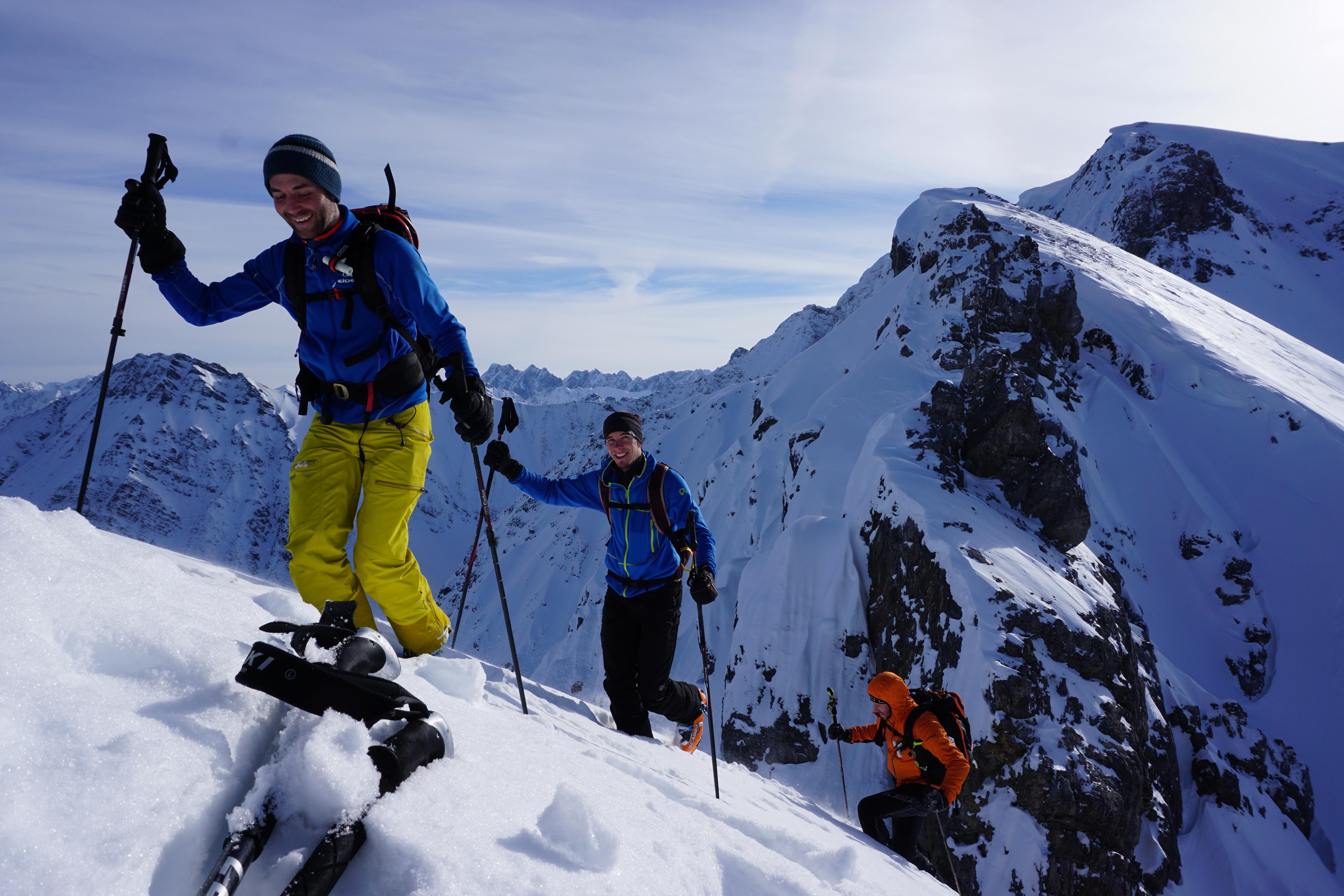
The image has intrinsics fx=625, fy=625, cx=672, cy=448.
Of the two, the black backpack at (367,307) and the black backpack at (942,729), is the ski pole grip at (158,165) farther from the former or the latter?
the black backpack at (942,729)

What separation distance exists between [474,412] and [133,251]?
218 cm

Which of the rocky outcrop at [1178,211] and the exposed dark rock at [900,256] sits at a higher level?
the rocky outcrop at [1178,211]

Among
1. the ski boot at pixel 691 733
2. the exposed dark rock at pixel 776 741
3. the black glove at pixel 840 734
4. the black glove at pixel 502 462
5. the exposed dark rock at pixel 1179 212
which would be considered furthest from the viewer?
the exposed dark rock at pixel 1179 212

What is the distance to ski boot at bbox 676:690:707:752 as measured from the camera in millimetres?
6344

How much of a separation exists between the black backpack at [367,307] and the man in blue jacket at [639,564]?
5.64ft

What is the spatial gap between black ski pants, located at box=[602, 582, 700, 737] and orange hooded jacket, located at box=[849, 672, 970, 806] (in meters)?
2.76

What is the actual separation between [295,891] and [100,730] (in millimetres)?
583

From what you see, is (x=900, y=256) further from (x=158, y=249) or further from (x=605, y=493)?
(x=158, y=249)

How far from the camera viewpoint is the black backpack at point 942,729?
22.9 ft

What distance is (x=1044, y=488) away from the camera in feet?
66.9

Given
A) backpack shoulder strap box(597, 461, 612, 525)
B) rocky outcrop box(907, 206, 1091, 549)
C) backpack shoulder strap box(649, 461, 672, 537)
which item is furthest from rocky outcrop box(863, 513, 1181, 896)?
backpack shoulder strap box(597, 461, 612, 525)

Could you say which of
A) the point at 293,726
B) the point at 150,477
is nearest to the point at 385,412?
the point at 293,726

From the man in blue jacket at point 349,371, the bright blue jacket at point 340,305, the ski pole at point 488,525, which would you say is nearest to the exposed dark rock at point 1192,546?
the ski pole at point 488,525

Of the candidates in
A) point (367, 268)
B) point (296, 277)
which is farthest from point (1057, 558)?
point (296, 277)
